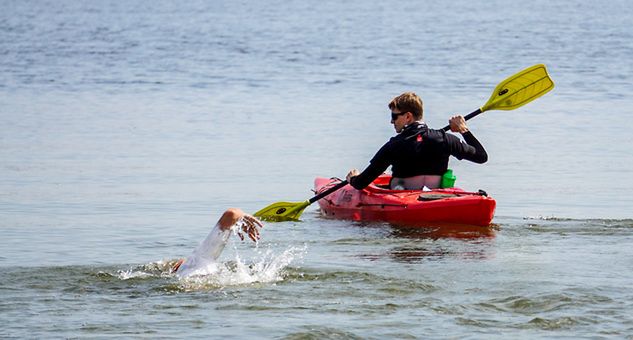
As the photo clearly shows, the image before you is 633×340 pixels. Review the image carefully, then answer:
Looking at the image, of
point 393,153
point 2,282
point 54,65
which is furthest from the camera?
point 54,65

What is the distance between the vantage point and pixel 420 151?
9930mm

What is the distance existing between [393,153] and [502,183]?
11.8 ft

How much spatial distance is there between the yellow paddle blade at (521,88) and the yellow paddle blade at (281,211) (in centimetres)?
217

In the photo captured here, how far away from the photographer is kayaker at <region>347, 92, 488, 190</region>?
389 inches

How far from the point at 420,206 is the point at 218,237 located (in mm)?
2858

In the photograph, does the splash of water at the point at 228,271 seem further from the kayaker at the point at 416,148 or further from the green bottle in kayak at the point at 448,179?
the green bottle in kayak at the point at 448,179

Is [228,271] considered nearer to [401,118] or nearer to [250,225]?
[250,225]

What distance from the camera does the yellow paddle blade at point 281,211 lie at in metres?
10.5

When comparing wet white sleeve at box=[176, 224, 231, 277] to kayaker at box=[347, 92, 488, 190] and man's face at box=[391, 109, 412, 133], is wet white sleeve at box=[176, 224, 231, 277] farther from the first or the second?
man's face at box=[391, 109, 412, 133]

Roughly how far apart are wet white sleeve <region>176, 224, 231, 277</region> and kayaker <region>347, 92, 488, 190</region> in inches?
105

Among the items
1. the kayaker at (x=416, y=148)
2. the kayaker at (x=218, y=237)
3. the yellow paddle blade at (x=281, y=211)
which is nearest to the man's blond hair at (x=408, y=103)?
the kayaker at (x=416, y=148)

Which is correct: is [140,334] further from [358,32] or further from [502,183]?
[358,32]

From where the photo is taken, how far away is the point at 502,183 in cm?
1324

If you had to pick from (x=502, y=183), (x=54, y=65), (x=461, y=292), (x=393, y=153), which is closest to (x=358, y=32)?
(x=54, y=65)
